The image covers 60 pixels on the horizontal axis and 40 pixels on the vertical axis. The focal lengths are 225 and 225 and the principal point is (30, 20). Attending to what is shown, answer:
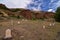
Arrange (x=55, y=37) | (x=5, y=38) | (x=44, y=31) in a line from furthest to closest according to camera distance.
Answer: (x=44, y=31) → (x=55, y=37) → (x=5, y=38)

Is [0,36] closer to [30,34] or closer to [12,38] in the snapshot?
[12,38]

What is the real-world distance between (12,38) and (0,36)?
44.0 inches

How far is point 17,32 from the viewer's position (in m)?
18.7

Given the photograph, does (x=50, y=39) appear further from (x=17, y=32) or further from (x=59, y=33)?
(x=17, y=32)

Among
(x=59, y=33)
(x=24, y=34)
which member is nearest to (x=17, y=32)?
(x=24, y=34)

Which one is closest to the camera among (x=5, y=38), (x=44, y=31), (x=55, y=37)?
(x=5, y=38)

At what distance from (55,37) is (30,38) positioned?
2.02 metres

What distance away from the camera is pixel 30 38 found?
17.7m

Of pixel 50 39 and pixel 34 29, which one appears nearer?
pixel 50 39

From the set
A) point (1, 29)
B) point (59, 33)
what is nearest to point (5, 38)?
point (1, 29)

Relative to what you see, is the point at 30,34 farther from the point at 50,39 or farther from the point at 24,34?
the point at 50,39

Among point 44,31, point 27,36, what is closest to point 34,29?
point 44,31

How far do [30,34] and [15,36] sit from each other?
1.49 meters

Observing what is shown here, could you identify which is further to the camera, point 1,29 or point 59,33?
point 1,29
